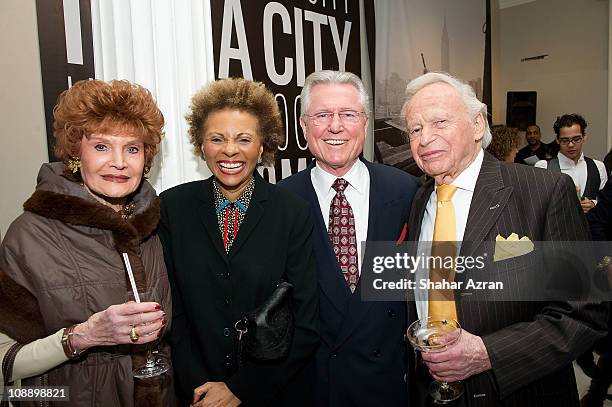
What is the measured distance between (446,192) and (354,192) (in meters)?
0.46

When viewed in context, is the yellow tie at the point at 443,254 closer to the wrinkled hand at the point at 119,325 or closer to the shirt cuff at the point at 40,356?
the wrinkled hand at the point at 119,325

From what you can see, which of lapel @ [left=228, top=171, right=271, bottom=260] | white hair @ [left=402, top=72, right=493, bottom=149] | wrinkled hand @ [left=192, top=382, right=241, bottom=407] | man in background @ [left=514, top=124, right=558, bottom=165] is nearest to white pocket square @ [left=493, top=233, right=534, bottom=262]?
white hair @ [left=402, top=72, right=493, bottom=149]

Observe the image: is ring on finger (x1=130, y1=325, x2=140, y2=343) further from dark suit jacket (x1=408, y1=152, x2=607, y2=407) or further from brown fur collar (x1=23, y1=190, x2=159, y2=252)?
dark suit jacket (x1=408, y1=152, x2=607, y2=407)

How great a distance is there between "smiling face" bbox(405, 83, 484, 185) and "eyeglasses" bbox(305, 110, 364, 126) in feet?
1.20

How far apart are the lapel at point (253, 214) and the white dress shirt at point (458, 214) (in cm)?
63

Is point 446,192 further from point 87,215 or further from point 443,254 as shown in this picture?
point 87,215

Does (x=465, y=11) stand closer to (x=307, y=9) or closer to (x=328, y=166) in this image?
(x=307, y=9)

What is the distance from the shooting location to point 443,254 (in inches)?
66.3

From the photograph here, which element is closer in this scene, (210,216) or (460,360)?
(460,360)

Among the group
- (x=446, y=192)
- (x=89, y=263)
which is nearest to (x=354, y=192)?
(x=446, y=192)

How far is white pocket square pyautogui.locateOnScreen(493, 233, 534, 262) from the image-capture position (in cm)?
154

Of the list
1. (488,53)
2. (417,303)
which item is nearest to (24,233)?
(417,303)

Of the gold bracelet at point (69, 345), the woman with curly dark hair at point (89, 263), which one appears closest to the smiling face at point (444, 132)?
the woman with curly dark hair at point (89, 263)

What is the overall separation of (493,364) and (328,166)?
1.05 m
